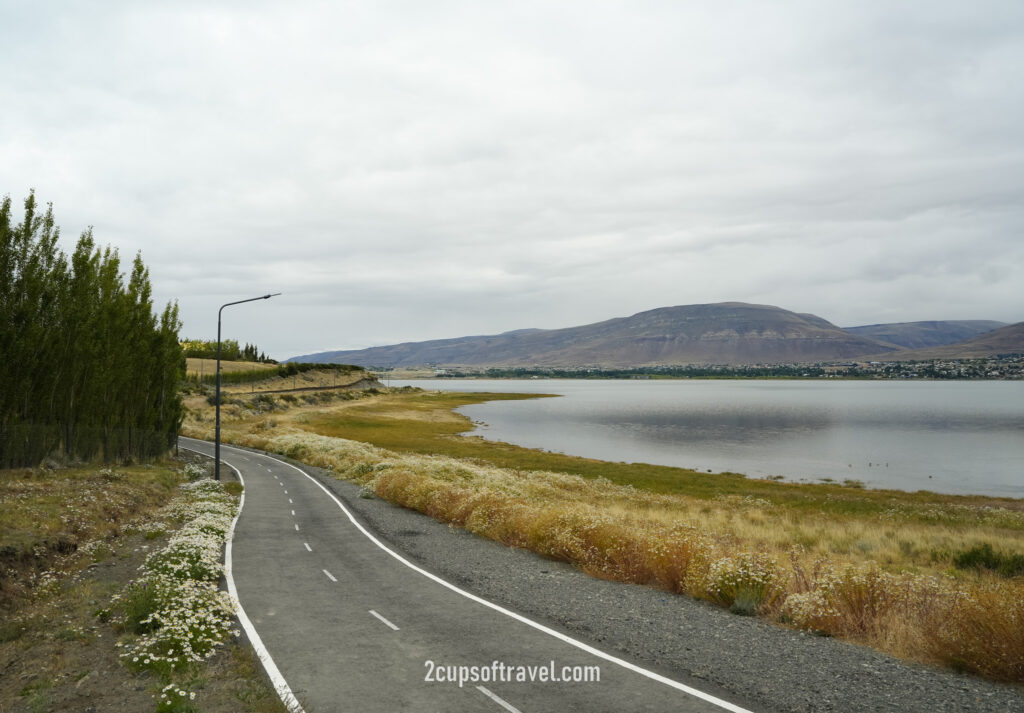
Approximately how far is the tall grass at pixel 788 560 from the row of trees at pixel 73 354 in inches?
539

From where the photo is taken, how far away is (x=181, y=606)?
38.6 feet

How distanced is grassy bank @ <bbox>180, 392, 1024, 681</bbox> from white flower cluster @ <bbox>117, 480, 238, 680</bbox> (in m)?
8.52

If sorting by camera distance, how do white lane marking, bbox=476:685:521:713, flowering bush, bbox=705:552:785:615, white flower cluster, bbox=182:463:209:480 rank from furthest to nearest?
white flower cluster, bbox=182:463:209:480, flowering bush, bbox=705:552:785:615, white lane marking, bbox=476:685:521:713

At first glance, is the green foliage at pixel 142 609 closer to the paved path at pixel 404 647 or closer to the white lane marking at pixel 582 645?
the paved path at pixel 404 647

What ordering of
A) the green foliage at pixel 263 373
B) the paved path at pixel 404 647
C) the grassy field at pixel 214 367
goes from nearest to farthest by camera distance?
the paved path at pixel 404 647
the green foliage at pixel 263 373
the grassy field at pixel 214 367

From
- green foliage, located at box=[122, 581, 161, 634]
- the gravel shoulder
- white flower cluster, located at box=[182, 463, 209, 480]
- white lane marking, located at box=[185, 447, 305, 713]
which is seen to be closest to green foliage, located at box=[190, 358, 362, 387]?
white flower cluster, located at box=[182, 463, 209, 480]

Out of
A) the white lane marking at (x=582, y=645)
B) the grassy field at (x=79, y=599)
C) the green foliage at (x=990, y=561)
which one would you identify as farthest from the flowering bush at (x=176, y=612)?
the green foliage at (x=990, y=561)

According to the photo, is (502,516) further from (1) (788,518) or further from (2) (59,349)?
(2) (59,349)

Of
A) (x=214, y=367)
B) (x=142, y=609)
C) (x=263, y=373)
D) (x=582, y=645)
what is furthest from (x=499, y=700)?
(x=214, y=367)

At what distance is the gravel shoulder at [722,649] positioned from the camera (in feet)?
25.9

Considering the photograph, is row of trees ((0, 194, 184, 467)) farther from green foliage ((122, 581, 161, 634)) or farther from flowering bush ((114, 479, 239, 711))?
green foliage ((122, 581, 161, 634))

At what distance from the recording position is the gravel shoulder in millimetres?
7887

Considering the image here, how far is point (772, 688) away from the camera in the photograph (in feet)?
27.1

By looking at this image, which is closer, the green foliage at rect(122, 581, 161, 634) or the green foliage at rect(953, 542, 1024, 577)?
the green foliage at rect(122, 581, 161, 634)
